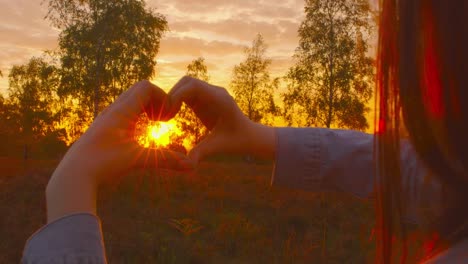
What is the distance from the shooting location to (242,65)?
39062 mm

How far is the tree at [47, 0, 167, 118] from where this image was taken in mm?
Answer: 22953

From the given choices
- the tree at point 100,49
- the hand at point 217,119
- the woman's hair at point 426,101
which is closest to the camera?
the woman's hair at point 426,101

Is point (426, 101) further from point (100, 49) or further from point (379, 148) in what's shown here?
point (100, 49)

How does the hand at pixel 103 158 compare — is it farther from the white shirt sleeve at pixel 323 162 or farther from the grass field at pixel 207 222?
the grass field at pixel 207 222

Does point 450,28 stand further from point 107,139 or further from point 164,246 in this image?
point 164,246

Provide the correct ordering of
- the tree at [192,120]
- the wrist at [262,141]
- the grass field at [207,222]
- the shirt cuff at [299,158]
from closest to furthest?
the wrist at [262,141] < the shirt cuff at [299,158] < the grass field at [207,222] < the tree at [192,120]

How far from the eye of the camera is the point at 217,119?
1.59 metres

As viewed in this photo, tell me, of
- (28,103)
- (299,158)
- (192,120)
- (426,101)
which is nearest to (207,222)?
(299,158)

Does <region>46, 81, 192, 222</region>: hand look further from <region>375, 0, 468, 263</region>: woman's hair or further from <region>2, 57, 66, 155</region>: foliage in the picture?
→ <region>2, 57, 66, 155</region>: foliage

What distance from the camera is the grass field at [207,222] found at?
7.75 meters

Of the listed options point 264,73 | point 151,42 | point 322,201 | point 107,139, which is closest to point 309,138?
point 107,139

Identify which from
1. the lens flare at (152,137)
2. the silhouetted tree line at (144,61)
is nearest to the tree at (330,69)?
the silhouetted tree line at (144,61)

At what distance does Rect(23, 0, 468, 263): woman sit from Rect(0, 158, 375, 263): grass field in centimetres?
595

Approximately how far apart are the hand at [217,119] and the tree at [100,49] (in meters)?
22.0
